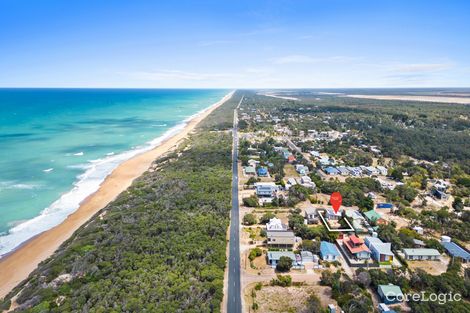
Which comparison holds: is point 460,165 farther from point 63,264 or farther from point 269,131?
point 63,264

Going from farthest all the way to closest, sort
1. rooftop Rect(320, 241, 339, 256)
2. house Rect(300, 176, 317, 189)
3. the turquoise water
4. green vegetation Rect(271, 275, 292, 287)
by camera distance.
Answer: house Rect(300, 176, 317, 189) < the turquoise water < rooftop Rect(320, 241, 339, 256) < green vegetation Rect(271, 275, 292, 287)

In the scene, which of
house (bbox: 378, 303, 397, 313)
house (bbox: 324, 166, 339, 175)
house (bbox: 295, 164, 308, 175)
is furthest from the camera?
house (bbox: 295, 164, 308, 175)

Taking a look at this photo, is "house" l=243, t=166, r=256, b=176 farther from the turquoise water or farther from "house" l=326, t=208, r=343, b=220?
the turquoise water

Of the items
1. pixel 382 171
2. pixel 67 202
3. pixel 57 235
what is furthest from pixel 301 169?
pixel 57 235

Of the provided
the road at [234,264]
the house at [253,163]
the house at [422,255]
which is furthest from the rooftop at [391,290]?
the house at [253,163]

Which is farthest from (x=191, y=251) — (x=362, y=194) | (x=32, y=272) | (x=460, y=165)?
(x=460, y=165)

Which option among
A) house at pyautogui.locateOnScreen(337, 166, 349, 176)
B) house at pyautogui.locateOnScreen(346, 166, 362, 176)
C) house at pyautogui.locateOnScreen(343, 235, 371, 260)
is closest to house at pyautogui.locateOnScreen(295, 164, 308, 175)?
house at pyautogui.locateOnScreen(337, 166, 349, 176)

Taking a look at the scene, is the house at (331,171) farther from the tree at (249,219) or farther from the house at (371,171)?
the tree at (249,219)
